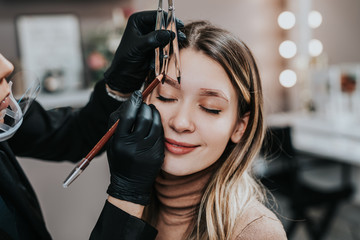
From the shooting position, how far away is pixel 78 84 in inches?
112

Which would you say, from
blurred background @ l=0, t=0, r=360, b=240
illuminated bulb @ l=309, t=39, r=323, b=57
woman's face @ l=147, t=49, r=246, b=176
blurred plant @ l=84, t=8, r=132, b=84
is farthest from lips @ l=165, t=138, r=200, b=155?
illuminated bulb @ l=309, t=39, r=323, b=57

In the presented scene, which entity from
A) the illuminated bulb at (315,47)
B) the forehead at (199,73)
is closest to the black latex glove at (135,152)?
the forehead at (199,73)

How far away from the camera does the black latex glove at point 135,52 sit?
803mm

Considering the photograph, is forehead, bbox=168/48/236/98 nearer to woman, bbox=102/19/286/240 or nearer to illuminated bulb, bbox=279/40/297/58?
woman, bbox=102/19/286/240

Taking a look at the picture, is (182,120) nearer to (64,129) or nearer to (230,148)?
(230,148)

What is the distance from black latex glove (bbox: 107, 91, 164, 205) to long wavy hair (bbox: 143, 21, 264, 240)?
0.60ft

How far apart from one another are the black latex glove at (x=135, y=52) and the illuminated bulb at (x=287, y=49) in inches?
108

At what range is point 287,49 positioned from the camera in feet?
11.2

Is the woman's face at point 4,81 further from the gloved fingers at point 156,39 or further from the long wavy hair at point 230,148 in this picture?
the long wavy hair at point 230,148

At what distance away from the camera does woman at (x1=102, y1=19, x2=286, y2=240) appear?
29.1 inches

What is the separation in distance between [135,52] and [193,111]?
0.20 meters

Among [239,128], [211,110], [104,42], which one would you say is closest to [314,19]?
[104,42]

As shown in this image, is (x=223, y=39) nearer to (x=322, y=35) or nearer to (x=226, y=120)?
(x=226, y=120)

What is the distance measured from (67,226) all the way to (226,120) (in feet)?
6.91
